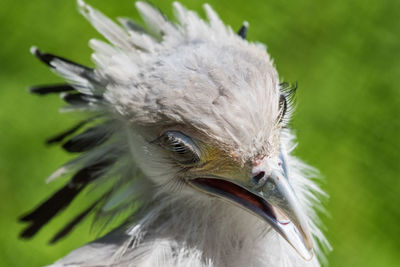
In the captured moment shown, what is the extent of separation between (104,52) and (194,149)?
50cm

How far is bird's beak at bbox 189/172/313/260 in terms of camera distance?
165 cm

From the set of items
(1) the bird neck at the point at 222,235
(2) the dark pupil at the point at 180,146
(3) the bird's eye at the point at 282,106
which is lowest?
(1) the bird neck at the point at 222,235

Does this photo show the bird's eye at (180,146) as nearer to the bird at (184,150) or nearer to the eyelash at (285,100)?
the bird at (184,150)

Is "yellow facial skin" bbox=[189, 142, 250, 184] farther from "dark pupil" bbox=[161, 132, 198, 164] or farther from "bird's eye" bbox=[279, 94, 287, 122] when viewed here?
"bird's eye" bbox=[279, 94, 287, 122]

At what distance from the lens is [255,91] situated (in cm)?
172

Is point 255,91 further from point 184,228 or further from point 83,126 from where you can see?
point 83,126

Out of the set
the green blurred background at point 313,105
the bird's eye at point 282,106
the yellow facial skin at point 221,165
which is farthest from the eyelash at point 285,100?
the green blurred background at point 313,105

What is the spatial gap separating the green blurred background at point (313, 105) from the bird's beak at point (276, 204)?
1852mm

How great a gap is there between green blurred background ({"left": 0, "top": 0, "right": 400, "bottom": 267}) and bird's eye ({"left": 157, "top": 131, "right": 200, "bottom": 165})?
1.78m

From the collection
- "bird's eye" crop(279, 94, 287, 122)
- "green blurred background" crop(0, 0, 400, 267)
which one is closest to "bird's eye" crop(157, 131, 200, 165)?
"bird's eye" crop(279, 94, 287, 122)

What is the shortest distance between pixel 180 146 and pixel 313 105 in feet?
7.85

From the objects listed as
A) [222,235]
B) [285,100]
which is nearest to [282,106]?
[285,100]

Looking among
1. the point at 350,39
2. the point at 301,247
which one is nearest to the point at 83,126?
the point at 301,247

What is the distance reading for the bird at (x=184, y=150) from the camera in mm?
1686
